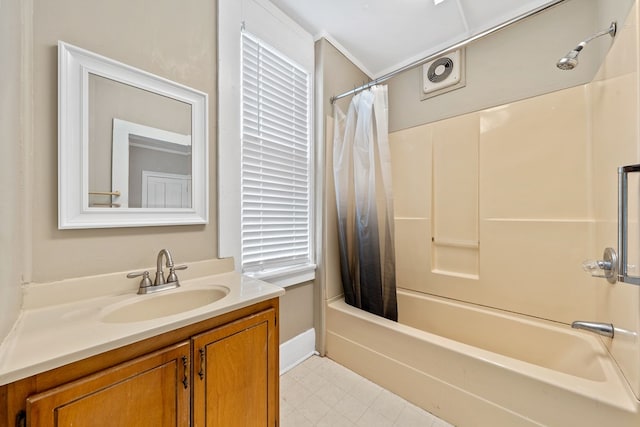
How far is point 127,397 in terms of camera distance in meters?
0.69

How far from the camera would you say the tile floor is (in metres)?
1.31

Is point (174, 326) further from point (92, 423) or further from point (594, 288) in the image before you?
point (594, 288)

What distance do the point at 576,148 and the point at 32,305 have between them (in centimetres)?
269

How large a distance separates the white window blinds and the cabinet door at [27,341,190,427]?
29.7 inches

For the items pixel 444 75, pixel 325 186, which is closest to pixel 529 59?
pixel 444 75

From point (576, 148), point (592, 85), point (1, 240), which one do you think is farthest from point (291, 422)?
point (592, 85)

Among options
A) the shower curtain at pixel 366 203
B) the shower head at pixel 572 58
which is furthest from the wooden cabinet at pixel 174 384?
the shower head at pixel 572 58

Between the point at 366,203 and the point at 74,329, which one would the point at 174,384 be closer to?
the point at 74,329

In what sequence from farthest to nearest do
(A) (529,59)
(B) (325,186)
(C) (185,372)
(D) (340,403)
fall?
(B) (325,186) → (A) (529,59) → (D) (340,403) → (C) (185,372)

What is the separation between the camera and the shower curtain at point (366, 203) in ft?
5.69

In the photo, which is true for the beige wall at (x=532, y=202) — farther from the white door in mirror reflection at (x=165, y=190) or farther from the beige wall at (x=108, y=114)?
the beige wall at (x=108, y=114)

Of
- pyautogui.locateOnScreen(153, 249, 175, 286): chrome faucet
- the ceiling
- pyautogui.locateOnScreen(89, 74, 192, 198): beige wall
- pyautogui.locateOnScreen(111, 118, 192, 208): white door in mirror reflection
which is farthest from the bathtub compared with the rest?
the ceiling

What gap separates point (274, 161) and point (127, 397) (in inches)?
52.4

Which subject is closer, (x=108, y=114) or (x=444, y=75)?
(x=108, y=114)
